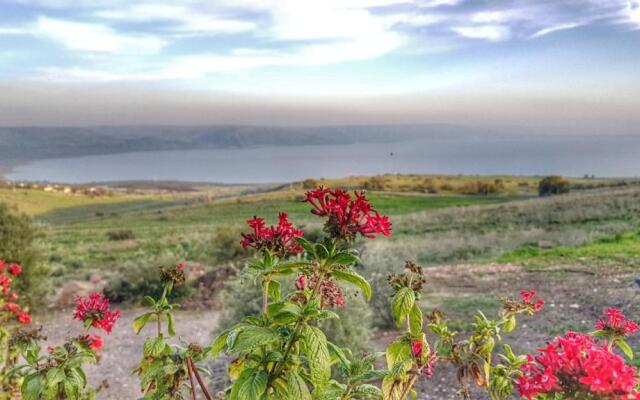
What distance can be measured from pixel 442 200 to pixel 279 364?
4422 centimetres

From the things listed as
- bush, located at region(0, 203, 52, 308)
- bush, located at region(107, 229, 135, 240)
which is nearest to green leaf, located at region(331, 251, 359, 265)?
bush, located at region(0, 203, 52, 308)

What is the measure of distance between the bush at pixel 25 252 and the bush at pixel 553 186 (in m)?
42.4

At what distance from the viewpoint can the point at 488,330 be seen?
7.65 ft

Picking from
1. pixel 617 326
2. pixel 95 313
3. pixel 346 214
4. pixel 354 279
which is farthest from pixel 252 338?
pixel 617 326

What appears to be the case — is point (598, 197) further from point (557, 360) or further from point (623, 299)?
point (557, 360)

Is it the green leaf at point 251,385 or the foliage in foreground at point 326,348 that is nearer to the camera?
the foliage in foreground at point 326,348

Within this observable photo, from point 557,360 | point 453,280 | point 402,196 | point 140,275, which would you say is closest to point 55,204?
point 402,196

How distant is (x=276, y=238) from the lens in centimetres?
206

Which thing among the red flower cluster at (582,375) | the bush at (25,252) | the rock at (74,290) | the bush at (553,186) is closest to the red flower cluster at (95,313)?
the red flower cluster at (582,375)

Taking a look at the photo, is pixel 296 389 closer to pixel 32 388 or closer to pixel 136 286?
pixel 32 388

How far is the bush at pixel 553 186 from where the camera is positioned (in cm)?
4597

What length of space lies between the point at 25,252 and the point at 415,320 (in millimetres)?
12624

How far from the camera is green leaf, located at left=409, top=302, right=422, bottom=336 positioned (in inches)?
76.2

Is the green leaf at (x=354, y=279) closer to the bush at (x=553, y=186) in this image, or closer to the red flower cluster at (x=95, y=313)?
the red flower cluster at (x=95, y=313)
